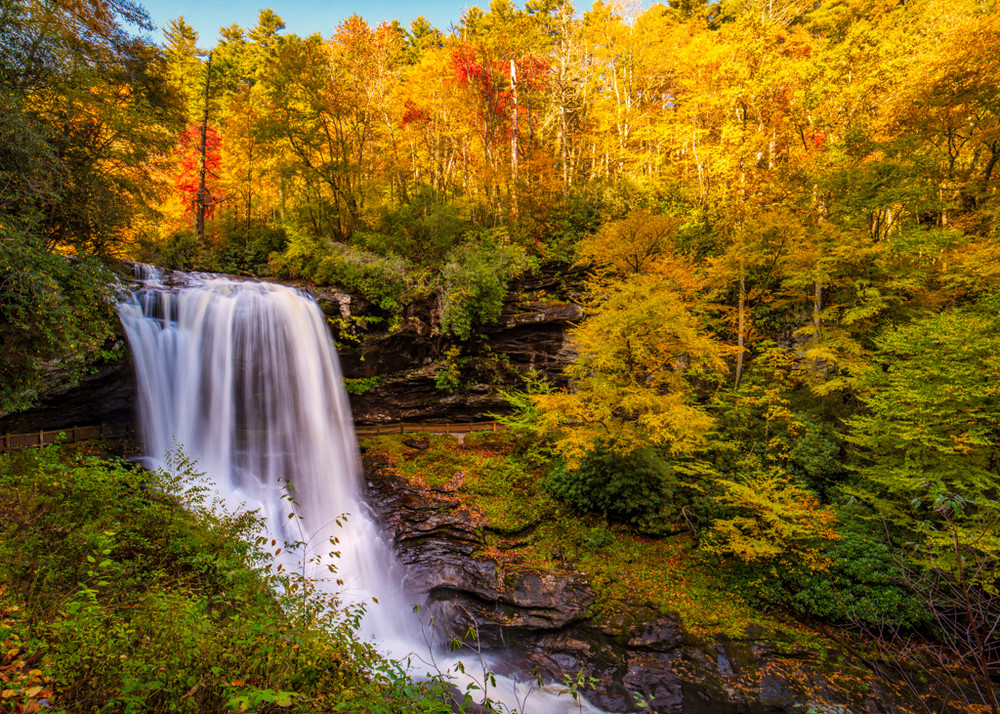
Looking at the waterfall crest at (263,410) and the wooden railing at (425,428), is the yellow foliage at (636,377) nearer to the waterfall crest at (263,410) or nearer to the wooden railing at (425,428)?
the wooden railing at (425,428)

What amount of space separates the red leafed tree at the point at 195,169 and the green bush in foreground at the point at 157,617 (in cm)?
1972

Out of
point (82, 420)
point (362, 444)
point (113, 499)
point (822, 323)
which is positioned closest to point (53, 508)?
point (113, 499)

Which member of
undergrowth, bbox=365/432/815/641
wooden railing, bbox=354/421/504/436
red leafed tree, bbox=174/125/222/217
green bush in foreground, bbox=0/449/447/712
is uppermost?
red leafed tree, bbox=174/125/222/217

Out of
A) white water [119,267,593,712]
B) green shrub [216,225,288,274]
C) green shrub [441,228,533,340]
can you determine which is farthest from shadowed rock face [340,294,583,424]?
green shrub [216,225,288,274]

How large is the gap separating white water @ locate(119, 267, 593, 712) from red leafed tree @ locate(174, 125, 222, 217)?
37.8ft

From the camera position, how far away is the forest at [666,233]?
8594 millimetres

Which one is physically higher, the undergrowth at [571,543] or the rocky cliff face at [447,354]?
the rocky cliff face at [447,354]

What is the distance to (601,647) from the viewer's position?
9.08 meters

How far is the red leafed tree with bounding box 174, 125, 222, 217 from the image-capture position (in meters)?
22.1

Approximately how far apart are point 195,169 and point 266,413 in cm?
1756

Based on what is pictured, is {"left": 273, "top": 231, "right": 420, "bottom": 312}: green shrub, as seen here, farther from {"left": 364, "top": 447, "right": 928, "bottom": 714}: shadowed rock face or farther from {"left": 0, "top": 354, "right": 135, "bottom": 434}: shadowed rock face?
{"left": 364, "top": 447, "right": 928, "bottom": 714}: shadowed rock face

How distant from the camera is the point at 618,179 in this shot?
68.7 feet

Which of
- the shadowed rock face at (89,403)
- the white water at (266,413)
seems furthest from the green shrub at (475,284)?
the shadowed rock face at (89,403)

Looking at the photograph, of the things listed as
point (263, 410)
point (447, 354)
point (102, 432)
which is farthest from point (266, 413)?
point (447, 354)
